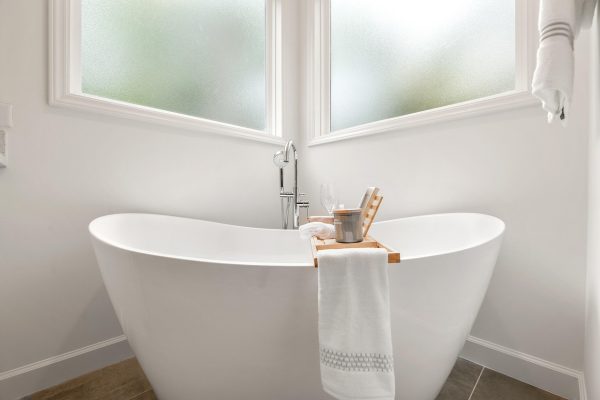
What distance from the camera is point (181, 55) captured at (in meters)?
1.73

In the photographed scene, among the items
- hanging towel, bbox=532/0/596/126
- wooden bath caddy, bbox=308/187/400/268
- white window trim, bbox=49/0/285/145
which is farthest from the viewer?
white window trim, bbox=49/0/285/145

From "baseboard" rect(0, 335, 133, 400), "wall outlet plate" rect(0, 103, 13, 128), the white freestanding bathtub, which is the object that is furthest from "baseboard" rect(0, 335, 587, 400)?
"wall outlet plate" rect(0, 103, 13, 128)

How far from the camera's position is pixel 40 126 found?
1168 mm

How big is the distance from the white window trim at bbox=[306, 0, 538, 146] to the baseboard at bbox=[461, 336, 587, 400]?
112 centimetres

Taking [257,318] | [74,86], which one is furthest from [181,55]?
[257,318]

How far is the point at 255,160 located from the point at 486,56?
4.99 feet

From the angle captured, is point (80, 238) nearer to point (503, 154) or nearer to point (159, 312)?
point (159, 312)

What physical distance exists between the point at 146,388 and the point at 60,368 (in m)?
0.41

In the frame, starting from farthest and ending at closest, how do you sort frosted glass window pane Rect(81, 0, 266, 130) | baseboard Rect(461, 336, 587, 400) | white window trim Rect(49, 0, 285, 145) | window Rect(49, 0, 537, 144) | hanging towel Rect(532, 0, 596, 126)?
frosted glass window pane Rect(81, 0, 266, 130)
window Rect(49, 0, 537, 144)
white window trim Rect(49, 0, 285, 145)
baseboard Rect(461, 336, 587, 400)
hanging towel Rect(532, 0, 596, 126)

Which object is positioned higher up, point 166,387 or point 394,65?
point 394,65

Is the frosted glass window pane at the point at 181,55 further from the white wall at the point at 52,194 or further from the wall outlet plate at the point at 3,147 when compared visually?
the wall outlet plate at the point at 3,147

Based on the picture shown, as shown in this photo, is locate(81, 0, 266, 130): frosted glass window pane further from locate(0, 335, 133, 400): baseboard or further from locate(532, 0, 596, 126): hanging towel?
locate(532, 0, 596, 126): hanging towel

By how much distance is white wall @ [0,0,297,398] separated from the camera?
1099 millimetres

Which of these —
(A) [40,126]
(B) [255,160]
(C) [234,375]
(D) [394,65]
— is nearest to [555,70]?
(C) [234,375]
